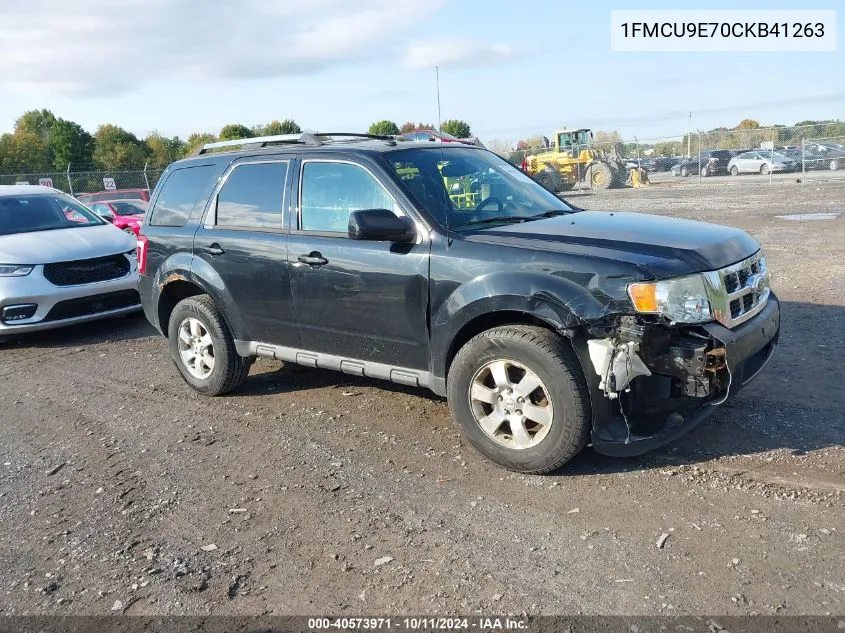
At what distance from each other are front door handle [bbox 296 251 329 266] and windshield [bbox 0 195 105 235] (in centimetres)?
559

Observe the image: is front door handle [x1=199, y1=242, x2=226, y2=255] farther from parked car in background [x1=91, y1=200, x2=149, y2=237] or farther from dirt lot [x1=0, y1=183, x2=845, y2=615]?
parked car in background [x1=91, y1=200, x2=149, y2=237]

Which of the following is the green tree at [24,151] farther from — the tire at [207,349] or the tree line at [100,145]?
the tire at [207,349]

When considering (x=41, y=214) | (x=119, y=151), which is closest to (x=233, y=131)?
(x=119, y=151)

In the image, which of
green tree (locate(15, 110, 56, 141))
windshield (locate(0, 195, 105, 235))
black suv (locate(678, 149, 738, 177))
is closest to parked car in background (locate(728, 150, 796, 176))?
black suv (locate(678, 149, 738, 177))

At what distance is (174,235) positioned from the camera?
230 inches

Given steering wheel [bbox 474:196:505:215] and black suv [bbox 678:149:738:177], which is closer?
steering wheel [bbox 474:196:505:215]

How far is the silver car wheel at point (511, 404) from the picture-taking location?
3955 mm

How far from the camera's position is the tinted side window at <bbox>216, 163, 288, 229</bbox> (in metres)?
5.18

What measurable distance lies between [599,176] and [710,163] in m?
7.40

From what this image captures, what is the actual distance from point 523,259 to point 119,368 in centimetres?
475

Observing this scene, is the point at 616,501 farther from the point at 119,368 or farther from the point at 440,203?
the point at 119,368

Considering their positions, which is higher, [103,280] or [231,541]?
[103,280]

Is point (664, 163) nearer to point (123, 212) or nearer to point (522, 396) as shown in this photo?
point (123, 212)

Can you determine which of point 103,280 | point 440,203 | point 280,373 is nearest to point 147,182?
point 103,280
